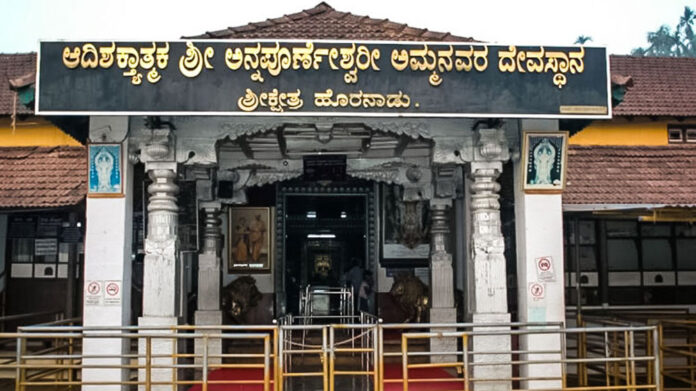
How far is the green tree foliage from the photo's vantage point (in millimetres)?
56281

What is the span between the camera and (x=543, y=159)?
970cm

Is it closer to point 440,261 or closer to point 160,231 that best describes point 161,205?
point 160,231

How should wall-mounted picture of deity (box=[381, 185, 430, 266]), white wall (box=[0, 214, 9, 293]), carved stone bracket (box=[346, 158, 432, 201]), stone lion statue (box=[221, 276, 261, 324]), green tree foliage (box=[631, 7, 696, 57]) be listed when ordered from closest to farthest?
carved stone bracket (box=[346, 158, 432, 201]) < white wall (box=[0, 214, 9, 293]) < stone lion statue (box=[221, 276, 261, 324]) < wall-mounted picture of deity (box=[381, 185, 430, 266]) < green tree foliage (box=[631, 7, 696, 57])

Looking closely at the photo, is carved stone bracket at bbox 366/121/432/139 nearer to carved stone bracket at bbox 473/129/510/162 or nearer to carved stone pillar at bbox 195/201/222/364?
carved stone bracket at bbox 473/129/510/162

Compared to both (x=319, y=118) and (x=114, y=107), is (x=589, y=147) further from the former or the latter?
(x=114, y=107)

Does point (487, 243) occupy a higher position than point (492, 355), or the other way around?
point (487, 243)

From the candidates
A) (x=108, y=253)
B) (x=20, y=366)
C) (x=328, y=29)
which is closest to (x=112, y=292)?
(x=108, y=253)

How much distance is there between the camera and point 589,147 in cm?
1366

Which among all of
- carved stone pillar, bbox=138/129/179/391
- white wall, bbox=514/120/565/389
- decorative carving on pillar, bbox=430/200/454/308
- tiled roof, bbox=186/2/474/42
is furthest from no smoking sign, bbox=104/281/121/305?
decorative carving on pillar, bbox=430/200/454/308

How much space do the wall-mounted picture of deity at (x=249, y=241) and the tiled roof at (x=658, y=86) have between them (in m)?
7.64

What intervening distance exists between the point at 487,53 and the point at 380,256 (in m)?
7.90

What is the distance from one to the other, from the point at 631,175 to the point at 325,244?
7.58m

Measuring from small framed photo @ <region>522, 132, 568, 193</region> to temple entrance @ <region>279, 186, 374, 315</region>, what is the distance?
275 inches

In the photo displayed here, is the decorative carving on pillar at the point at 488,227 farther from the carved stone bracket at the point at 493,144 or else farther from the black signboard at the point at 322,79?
the black signboard at the point at 322,79
